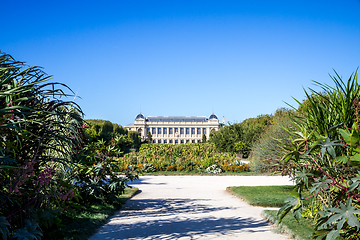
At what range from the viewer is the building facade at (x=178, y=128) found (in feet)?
287

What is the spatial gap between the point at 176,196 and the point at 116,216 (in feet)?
9.14

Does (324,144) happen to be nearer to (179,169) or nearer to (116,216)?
(116,216)

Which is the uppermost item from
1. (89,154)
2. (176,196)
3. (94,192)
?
(89,154)

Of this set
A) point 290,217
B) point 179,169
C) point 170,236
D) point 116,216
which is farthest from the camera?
point 179,169

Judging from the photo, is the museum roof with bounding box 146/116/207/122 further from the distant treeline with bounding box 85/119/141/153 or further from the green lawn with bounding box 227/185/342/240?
the green lawn with bounding box 227/185/342/240

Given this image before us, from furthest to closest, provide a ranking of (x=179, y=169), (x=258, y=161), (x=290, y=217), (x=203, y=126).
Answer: (x=203, y=126), (x=179, y=169), (x=258, y=161), (x=290, y=217)

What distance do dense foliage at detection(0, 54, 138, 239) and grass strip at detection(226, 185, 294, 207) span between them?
129 inches

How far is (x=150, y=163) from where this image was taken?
15695 mm

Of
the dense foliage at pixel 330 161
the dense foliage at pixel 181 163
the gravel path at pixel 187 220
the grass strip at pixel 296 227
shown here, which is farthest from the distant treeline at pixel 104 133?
the dense foliage at pixel 330 161

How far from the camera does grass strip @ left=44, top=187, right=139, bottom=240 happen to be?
407 centimetres

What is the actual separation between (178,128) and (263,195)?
82.2 metres

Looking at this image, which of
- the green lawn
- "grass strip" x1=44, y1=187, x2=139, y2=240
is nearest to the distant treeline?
"grass strip" x1=44, y1=187, x2=139, y2=240

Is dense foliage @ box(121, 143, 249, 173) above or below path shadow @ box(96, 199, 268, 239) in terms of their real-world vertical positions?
above

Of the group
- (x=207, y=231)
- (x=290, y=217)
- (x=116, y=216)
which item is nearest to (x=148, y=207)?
(x=116, y=216)
